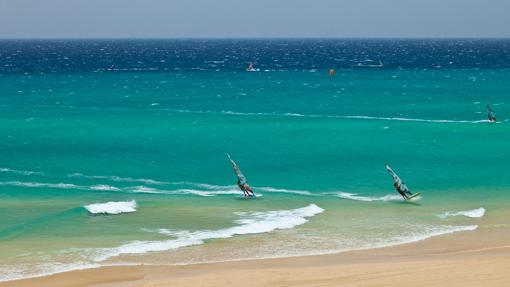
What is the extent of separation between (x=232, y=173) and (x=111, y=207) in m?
10.9

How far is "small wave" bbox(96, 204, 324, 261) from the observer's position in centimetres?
2785

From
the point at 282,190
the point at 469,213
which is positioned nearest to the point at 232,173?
the point at 282,190

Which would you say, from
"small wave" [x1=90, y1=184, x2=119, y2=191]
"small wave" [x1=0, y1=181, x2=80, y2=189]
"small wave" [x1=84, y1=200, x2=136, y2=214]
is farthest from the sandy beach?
"small wave" [x1=0, y1=181, x2=80, y2=189]

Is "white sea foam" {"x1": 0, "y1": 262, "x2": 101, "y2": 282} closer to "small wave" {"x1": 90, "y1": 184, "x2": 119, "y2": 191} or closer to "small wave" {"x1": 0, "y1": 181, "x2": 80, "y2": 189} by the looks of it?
"small wave" {"x1": 90, "y1": 184, "x2": 119, "y2": 191}

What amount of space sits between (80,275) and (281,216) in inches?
423

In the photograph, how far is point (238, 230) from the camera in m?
30.5

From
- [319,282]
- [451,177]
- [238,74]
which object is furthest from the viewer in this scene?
[238,74]

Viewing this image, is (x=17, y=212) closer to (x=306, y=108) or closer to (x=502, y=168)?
(x=502, y=168)

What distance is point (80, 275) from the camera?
2452cm

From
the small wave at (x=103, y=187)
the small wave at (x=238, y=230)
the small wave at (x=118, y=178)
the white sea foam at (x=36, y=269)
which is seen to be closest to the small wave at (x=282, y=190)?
the small wave at (x=238, y=230)

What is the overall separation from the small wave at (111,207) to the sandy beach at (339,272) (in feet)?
27.0

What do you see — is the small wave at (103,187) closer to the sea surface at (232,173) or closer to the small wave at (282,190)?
the sea surface at (232,173)

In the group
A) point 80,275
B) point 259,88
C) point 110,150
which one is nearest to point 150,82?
point 259,88

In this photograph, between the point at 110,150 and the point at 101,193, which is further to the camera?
the point at 110,150
